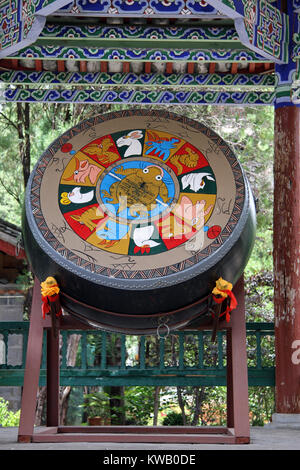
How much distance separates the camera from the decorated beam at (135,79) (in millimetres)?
5770

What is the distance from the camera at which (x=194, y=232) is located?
3.89 m

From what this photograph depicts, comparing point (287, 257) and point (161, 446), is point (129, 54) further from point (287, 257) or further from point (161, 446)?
point (161, 446)

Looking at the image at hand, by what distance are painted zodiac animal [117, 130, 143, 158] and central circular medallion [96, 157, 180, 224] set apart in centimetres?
5

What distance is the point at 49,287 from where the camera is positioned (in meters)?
3.65

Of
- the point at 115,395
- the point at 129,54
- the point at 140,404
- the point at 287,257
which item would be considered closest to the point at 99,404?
the point at 115,395

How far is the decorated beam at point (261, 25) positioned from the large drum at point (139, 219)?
64 cm

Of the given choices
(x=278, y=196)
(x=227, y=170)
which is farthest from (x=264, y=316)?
(x=227, y=170)

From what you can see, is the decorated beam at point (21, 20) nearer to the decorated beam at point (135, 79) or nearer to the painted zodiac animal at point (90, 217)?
the painted zodiac animal at point (90, 217)

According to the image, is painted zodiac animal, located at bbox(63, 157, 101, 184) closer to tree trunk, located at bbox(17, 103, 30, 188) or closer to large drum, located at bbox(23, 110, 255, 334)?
large drum, located at bbox(23, 110, 255, 334)

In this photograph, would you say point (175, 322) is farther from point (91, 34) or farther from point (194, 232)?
point (91, 34)

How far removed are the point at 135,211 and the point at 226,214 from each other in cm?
49

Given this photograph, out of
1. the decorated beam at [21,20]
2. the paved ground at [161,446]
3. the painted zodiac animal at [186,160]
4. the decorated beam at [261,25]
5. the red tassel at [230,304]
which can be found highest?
the decorated beam at [261,25]

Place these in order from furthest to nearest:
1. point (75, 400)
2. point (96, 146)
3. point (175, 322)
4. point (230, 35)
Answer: point (75, 400)
point (230, 35)
point (96, 146)
point (175, 322)

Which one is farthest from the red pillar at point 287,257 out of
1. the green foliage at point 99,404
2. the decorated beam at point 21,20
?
the green foliage at point 99,404
